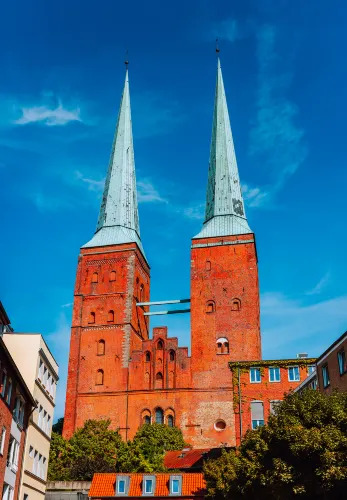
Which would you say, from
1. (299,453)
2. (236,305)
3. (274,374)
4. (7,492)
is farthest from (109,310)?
(299,453)

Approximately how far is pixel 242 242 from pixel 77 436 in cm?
2628

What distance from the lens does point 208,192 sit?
74.3 metres

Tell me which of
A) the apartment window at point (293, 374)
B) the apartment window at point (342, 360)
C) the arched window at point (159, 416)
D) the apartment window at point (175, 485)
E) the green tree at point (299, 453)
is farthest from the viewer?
the arched window at point (159, 416)

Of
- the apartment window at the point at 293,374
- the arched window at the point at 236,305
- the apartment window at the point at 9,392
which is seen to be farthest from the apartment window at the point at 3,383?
the arched window at the point at 236,305

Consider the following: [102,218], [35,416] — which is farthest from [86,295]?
[35,416]

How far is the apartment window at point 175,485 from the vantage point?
39438 millimetres

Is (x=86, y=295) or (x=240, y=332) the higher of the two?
(x=86, y=295)

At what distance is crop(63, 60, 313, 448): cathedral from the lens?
189 feet

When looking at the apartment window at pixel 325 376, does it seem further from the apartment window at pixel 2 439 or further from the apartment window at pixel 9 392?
the apartment window at pixel 2 439

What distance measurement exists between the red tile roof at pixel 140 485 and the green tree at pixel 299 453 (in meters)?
12.3

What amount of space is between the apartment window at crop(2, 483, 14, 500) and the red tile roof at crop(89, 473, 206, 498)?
11.2 meters

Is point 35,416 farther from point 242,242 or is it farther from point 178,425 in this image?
point 242,242

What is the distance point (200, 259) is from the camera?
67.2 metres

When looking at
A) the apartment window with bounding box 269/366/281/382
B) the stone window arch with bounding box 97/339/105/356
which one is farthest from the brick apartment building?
→ the stone window arch with bounding box 97/339/105/356
